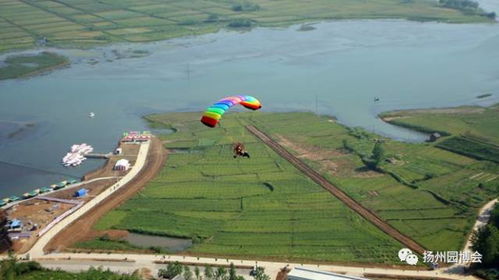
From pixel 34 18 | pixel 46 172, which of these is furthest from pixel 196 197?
pixel 34 18

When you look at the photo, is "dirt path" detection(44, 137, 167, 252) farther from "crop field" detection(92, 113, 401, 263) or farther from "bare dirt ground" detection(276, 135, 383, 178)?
"bare dirt ground" detection(276, 135, 383, 178)

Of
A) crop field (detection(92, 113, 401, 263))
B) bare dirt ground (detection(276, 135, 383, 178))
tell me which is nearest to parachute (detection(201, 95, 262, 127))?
crop field (detection(92, 113, 401, 263))

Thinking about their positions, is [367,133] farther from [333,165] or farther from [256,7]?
[256,7]

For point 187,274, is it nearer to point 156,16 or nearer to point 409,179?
point 409,179

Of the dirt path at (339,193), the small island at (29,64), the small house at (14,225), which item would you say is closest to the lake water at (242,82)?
the small island at (29,64)

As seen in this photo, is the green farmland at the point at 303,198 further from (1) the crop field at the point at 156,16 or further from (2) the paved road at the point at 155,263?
(1) the crop field at the point at 156,16
